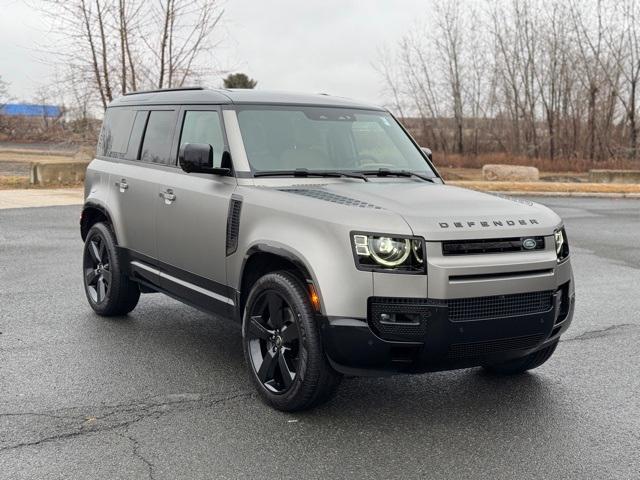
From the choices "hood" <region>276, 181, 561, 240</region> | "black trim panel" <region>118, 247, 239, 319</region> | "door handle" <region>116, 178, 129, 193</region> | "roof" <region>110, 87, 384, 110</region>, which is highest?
"roof" <region>110, 87, 384, 110</region>

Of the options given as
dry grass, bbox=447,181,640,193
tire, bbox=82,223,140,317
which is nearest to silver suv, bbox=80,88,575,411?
tire, bbox=82,223,140,317

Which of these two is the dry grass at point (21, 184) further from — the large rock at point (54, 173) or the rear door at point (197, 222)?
the rear door at point (197, 222)

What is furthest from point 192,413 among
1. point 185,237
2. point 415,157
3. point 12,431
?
point 415,157

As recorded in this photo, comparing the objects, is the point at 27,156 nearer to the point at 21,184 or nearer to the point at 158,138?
the point at 21,184

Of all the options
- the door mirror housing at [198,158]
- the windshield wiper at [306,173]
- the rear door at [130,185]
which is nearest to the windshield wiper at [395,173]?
the windshield wiper at [306,173]

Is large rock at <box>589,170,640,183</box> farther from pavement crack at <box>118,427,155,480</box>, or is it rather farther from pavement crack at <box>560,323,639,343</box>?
pavement crack at <box>118,427,155,480</box>

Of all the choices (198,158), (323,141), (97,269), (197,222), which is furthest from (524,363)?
(97,269)

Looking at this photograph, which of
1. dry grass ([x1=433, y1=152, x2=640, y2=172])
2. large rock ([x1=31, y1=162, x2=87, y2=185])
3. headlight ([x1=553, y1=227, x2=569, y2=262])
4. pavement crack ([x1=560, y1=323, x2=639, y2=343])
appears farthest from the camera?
dry grass ([x1=433, y1=152, x2=640, y2=172])

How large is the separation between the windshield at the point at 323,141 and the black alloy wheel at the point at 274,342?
Answer: 3.36 ft

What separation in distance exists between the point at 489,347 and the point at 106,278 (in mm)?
3935

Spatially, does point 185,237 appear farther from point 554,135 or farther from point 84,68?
point 554,135

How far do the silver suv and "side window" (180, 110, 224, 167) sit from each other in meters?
0.01

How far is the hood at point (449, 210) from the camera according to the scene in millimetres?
4297

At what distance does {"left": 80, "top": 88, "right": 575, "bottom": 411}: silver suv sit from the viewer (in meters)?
4.25
